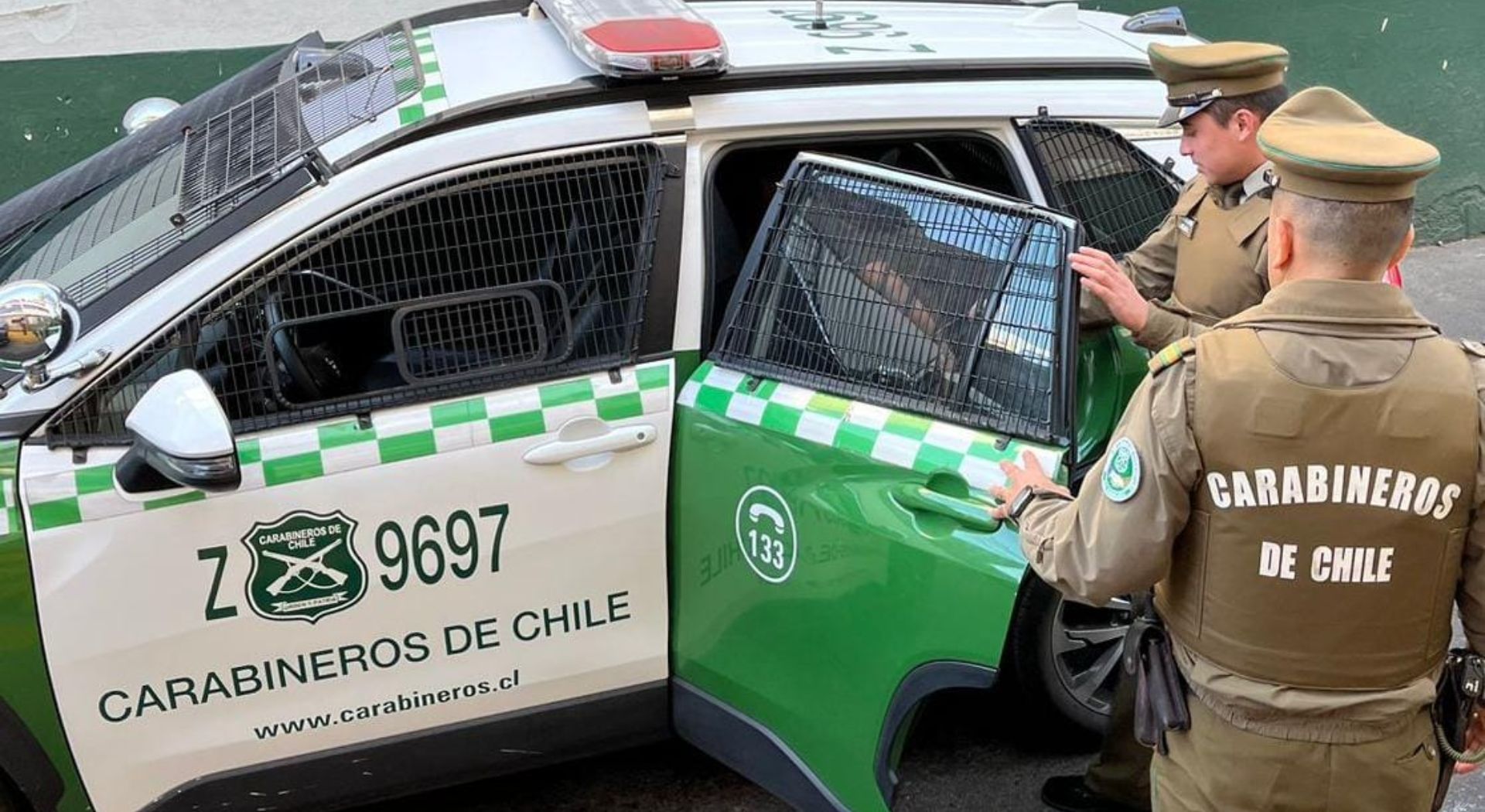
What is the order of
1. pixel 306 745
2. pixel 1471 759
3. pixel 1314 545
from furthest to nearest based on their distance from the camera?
pixel 306 745 < pixel 1471 759 < pixel 1314 545

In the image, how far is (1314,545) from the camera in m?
1.86

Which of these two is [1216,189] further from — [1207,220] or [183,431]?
[183,431]

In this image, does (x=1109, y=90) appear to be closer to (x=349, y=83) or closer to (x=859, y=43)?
(x=859, y=43)

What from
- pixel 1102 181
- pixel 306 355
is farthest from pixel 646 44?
pixel 1102 181

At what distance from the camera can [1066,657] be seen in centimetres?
326

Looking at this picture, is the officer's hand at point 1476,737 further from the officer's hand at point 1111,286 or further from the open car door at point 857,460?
the officer's hand at point 1111,286

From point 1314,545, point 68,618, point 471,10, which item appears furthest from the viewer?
point 471,10

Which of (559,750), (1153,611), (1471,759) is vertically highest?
(1153,611)

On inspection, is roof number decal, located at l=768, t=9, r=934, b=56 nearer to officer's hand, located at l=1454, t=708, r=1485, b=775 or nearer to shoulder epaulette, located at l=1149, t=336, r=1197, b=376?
shoulder epaulette, located at l=1149, t=336, r=1197, b=376

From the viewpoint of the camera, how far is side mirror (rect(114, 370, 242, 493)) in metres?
2.29

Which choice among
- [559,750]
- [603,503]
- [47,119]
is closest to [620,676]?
[559,750]

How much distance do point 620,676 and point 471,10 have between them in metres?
1.80

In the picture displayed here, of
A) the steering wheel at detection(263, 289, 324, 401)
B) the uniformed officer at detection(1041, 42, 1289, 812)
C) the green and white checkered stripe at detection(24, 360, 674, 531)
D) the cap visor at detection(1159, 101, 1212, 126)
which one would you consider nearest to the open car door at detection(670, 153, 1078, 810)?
the green and white checkered stripe at detection(24, 360, 674, 531)

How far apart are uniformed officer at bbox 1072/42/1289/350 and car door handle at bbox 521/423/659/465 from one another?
3.24 ft
